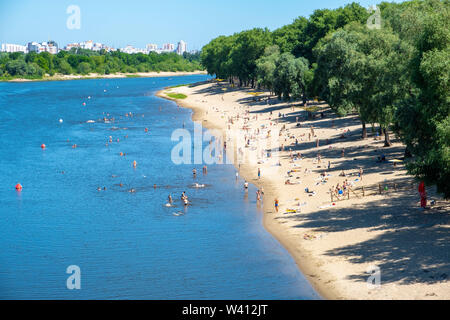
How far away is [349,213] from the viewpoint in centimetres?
4178

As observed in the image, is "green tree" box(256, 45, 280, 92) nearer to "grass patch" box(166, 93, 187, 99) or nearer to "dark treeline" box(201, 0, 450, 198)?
"dark treeline" box(201, 0, 450, 198)

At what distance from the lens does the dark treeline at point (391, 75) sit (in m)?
33.7

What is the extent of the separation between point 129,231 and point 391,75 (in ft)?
90.2

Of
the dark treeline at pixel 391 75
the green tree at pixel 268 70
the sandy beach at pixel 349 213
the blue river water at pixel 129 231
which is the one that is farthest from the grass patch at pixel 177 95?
the sandy beach at pixel 349 213

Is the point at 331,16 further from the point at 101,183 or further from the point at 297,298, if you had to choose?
the point at 297,298

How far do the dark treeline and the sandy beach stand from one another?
3.44 m

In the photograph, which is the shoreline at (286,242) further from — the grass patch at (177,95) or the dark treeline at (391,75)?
the grass patch at (177,95)

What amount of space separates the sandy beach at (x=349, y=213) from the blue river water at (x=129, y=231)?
220 cm

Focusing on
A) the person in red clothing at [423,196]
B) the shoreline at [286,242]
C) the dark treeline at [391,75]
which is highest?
the dark treeline at [391,75]

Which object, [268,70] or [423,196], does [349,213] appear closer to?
[423,196]

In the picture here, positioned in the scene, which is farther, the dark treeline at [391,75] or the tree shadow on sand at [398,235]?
the dark treeline at [391,75]

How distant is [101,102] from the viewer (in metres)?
162

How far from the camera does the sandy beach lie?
100 feet

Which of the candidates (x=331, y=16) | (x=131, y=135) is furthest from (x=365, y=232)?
(x=331, y=16)
